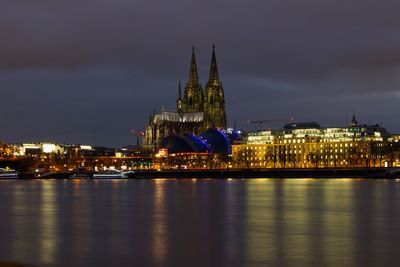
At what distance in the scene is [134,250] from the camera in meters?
24.4

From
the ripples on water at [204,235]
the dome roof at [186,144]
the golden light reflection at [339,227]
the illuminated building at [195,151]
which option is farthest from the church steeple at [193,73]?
the ripples on water at [204,235]

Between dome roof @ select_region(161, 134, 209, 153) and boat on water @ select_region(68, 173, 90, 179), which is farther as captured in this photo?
dome roof @ select_region(161, 134, 209, 153)

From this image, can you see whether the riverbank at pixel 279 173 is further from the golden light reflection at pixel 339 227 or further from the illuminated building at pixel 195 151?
the golden light reflection at pixel 339 227

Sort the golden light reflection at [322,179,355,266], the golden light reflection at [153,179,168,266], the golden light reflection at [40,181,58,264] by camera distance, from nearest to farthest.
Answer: the golden light reflection at [153,179,168,266] < the golden light reflection at [40,181,58,264] < the golden light reflection at [322,179,355,266]

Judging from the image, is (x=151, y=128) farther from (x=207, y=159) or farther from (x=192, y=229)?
(x=192, y=229)

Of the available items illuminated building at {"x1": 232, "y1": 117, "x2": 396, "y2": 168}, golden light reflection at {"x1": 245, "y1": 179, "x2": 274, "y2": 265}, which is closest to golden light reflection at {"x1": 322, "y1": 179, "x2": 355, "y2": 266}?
golden light reflection at {"x1": 245, "y1": 179, "x2": 274, "y2": 265}

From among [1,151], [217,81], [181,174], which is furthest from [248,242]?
[1,151]

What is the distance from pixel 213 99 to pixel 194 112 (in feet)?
26.6

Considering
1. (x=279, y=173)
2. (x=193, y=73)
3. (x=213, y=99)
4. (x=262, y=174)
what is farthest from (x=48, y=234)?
(x=193, y=73)

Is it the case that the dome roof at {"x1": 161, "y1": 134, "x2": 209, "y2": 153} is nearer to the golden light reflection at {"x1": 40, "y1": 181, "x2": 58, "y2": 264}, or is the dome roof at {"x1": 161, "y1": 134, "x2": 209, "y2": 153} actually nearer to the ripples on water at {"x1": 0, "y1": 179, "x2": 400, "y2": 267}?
the ripples on water at {"x1": 0, "y1": 179, "x2": 400, "y2": 267}

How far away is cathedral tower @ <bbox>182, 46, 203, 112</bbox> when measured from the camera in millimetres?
172000

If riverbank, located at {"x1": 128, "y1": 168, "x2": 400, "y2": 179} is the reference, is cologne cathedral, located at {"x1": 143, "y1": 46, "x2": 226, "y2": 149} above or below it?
above

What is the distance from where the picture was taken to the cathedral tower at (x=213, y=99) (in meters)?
169

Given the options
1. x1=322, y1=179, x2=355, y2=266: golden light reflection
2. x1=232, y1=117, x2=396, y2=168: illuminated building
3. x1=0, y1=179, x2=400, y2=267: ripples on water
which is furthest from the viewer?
x1=232, y1=117, x2=396, y2=168: illuminated building
